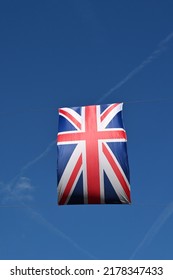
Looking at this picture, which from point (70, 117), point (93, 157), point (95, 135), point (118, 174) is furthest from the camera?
→ point (70, 117)

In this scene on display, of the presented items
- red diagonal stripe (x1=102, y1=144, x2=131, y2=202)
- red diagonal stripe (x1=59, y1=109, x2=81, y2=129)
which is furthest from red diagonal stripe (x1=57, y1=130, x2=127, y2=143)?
red diagonal stripe (x1=102, y1=144, x2=131, y2=202)

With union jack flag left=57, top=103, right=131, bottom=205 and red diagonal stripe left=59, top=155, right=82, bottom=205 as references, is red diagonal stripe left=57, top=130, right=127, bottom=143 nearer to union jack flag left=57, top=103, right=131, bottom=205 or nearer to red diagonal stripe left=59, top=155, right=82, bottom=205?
union jack flag left=57, top=103, right=131, bottom=205

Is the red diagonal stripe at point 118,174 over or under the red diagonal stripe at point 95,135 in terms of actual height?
under

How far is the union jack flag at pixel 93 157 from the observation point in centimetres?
1263

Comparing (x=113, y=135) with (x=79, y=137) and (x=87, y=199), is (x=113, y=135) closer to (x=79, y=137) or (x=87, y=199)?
(x=79, y=137)

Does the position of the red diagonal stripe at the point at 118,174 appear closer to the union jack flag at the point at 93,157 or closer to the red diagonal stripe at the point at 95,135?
the union jack flag at the point at 93,157

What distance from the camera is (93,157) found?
507 inches

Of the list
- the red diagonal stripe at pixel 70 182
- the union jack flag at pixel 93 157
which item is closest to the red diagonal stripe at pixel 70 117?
the union jack flag at pixel 93 157

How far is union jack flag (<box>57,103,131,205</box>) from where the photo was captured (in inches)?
497

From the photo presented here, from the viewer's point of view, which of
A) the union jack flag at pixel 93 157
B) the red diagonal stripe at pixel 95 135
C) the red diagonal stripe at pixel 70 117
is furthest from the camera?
the red diagonal stripe at pixel 70 117

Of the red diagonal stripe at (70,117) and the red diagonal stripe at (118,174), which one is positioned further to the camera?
the red diagonal stripe at (70,117)

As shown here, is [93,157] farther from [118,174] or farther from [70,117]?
[70,117]

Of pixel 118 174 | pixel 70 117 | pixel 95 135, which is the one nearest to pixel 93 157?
pixel 95 135
